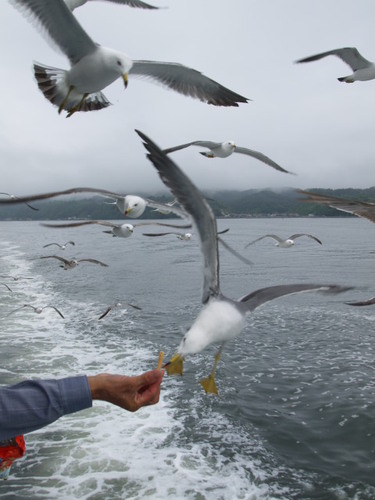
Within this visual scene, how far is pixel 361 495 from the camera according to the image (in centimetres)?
666

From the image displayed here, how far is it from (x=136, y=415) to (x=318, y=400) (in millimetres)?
4044

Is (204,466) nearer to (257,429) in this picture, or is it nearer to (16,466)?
(257,429)

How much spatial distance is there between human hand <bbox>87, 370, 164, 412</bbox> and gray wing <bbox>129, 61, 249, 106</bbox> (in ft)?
11.1

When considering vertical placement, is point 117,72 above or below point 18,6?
below

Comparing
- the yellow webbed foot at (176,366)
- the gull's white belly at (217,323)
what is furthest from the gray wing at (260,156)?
the yellow webbed foot at (176,366)

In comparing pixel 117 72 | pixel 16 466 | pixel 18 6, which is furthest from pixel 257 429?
pixel 18 6

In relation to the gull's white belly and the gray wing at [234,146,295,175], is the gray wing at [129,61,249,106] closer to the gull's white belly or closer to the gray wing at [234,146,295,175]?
the gray wing at [234,146,295,175]

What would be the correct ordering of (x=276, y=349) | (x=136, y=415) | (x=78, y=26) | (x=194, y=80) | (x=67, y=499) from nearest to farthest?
(x=78, y=26) → (x=194, y=80) → (x=67, y=499) → (x=136, y=415) → (x=276, y=349)

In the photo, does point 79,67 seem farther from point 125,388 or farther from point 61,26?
point 125,388

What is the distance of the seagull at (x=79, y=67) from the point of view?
4.04 metres

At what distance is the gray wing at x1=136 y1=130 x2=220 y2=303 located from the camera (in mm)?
2502

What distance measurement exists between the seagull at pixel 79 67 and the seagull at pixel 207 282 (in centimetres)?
157

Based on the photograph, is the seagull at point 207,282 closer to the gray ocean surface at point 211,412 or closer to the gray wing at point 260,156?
the gray ocean surface at point 211,412

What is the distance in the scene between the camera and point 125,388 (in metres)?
2.44
